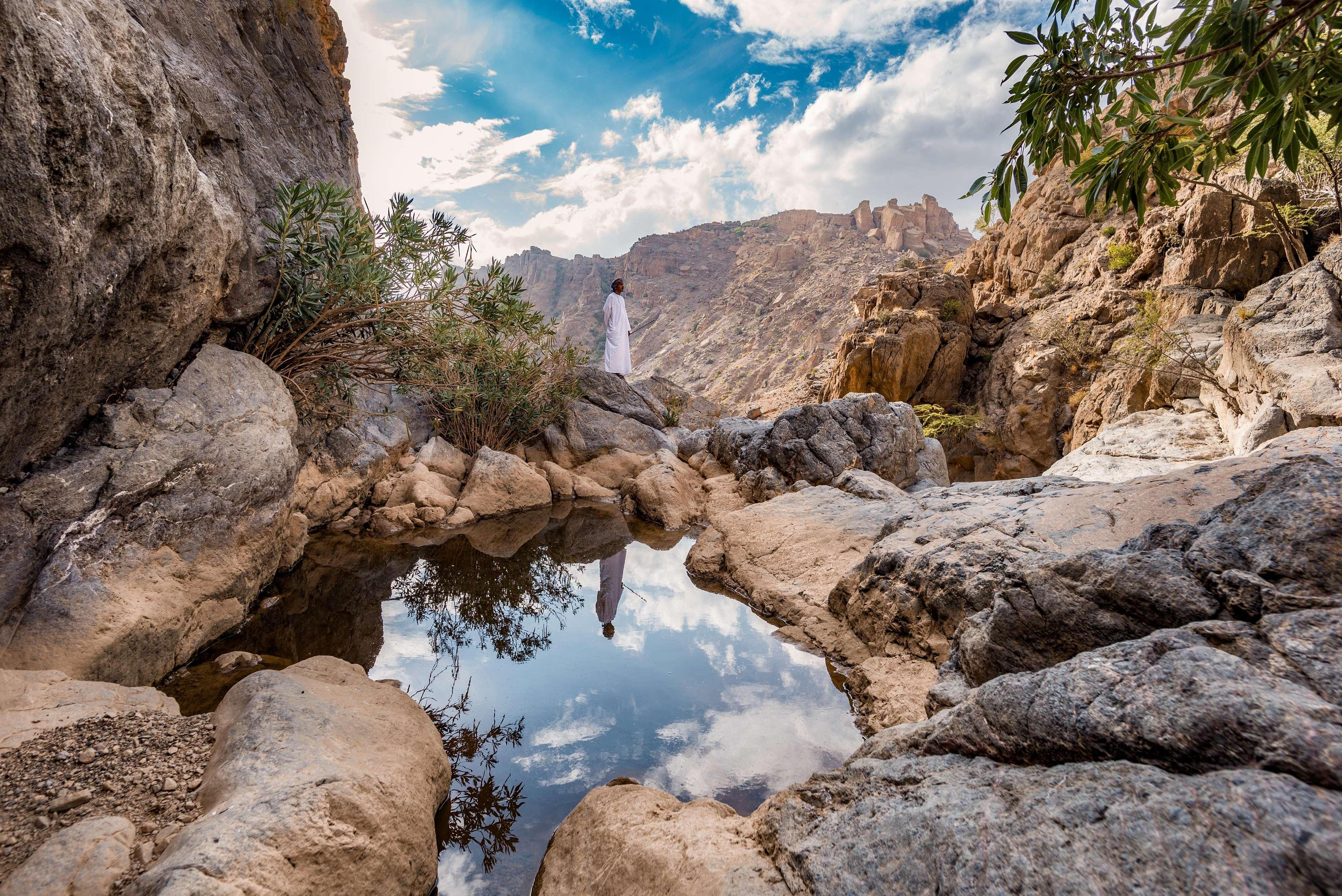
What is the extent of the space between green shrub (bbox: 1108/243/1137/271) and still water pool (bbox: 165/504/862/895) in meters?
14.2

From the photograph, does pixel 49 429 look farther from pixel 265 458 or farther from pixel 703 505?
pixel 703 505

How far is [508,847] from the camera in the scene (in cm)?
254

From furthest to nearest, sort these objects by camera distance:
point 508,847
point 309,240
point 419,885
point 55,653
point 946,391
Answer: point 946,391
point 309,240
point 55,653
point 508,847
point 419,885

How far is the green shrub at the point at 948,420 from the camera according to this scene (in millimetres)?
14531

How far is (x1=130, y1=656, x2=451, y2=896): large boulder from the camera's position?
1.72 meters

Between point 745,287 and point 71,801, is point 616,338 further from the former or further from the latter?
point 745,287

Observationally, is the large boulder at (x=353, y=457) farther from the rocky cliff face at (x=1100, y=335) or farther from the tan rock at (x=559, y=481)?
the rocky cliff face at (x=1100, y=335)

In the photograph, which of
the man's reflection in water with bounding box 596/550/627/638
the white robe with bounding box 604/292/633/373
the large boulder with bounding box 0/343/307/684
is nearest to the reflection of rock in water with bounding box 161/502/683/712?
the man's reflection in water with bounding box 596/550/627/638

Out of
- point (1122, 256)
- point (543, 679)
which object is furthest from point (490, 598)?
point (1122, 256)

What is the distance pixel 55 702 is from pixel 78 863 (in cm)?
129

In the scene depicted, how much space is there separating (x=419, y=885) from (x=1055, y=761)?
226 centimetres

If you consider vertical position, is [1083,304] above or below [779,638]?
above

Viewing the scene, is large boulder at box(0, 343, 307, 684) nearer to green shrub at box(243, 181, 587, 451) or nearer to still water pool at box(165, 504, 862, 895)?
still water pool at box(165, 504, 862, 895)

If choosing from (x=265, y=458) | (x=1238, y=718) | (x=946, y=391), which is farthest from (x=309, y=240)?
(x=946, y=391)
